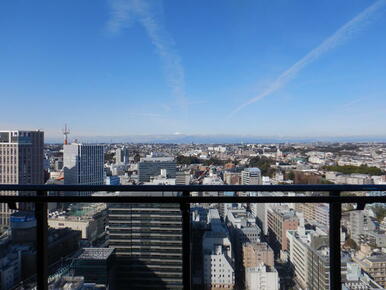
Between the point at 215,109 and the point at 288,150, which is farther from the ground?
the point at 215,109

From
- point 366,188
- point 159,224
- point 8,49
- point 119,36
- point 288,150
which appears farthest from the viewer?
point 119,36

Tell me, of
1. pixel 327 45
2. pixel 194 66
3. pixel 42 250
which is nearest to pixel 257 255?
pixel 42 250

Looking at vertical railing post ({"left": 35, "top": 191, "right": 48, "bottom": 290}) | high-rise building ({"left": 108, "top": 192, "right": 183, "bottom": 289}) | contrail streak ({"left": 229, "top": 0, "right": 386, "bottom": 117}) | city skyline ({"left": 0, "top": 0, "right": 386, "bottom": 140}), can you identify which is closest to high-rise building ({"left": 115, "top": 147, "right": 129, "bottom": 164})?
city skyline ({"left": 0, "top": 0, "right": 386, "bottom": 140})

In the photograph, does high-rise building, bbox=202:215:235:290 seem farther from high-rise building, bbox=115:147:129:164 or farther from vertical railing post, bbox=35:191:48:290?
high-rise building, bbox=115:147:129:164

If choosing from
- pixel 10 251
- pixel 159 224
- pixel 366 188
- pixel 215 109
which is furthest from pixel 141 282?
pixel 215 109

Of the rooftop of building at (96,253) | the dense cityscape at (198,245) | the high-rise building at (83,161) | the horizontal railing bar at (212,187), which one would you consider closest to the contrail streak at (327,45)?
the horizontal railing bar at (212,187)

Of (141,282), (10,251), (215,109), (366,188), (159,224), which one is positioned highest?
(215,109)

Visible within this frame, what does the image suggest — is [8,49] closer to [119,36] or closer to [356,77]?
[119,36]
